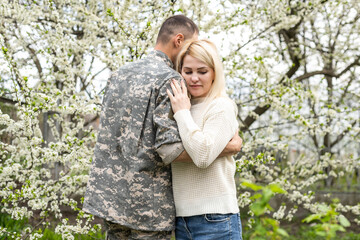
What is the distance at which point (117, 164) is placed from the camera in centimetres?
226

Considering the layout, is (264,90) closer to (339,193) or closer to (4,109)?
(4,109)

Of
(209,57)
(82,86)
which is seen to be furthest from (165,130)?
(82,86)

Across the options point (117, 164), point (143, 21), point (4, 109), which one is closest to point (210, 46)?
point (117, 164)

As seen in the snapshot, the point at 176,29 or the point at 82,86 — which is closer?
the point at 176,29

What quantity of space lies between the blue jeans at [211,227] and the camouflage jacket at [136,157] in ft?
0.34

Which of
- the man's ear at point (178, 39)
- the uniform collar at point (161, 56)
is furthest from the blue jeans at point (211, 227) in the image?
the man's ear at point (178, 39)

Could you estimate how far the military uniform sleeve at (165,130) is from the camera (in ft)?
6.83

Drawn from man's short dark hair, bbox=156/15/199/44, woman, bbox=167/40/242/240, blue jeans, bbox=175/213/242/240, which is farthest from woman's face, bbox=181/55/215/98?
blue jeans, bbox=175/213/242/240

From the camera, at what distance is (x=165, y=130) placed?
212 centimetres

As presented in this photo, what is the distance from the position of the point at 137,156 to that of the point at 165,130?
218 mm

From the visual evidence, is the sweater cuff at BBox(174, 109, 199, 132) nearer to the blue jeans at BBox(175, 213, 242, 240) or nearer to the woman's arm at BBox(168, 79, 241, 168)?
the woman's arm at BBox(168, 79, 241, 168)

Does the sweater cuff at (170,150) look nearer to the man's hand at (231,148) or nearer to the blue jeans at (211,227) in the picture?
the man's hand at (231,148)

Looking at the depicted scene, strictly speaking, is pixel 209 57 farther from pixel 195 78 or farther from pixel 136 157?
pixel 136 157

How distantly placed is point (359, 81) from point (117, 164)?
8680mm
